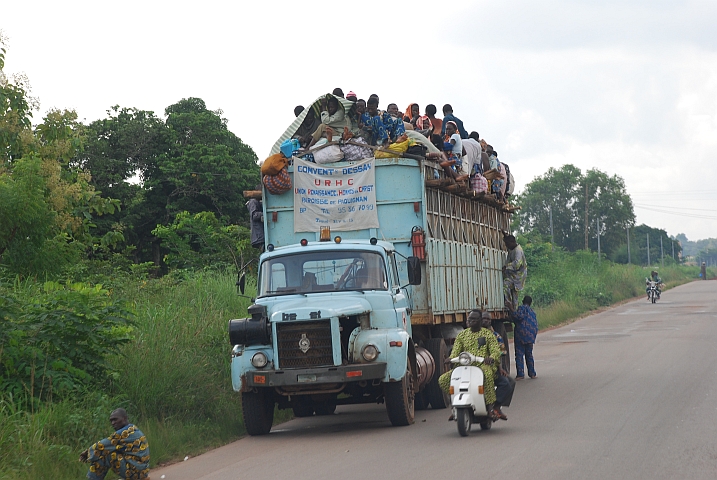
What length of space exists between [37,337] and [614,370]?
34.3ft

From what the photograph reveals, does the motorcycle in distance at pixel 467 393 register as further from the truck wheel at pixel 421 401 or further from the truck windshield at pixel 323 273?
the truck wheel at pixel 421 401

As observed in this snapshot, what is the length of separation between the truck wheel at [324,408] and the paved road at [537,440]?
0.11m

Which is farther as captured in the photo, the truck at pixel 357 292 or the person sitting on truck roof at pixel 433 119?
the person sitting on truck roof at pixel 433 119

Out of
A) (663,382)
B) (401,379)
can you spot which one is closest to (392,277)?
(401,379)

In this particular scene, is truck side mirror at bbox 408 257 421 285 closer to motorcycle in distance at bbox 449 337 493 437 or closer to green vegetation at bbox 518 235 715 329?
motorcycle in distance at bbox 449 337 493 437

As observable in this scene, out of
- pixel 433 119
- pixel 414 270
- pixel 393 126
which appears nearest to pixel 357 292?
pixel 414 270

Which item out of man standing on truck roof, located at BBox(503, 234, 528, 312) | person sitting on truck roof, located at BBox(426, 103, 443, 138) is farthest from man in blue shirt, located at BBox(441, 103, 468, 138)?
man standing on truck roof, located at BBox(503, 234, 528, 312)

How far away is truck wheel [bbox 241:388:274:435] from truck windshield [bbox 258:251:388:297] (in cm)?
126

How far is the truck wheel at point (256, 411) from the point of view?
10883 millimetres

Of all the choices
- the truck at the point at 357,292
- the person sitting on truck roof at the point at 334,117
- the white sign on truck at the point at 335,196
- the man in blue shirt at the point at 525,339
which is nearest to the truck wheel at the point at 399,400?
the truck at the point at 357,292

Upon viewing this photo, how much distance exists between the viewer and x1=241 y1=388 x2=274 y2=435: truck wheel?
35.7 ft

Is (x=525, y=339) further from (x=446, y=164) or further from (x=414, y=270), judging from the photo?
(x=414, y=270)

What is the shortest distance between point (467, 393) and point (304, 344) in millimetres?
1941

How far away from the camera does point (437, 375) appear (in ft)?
43.6
